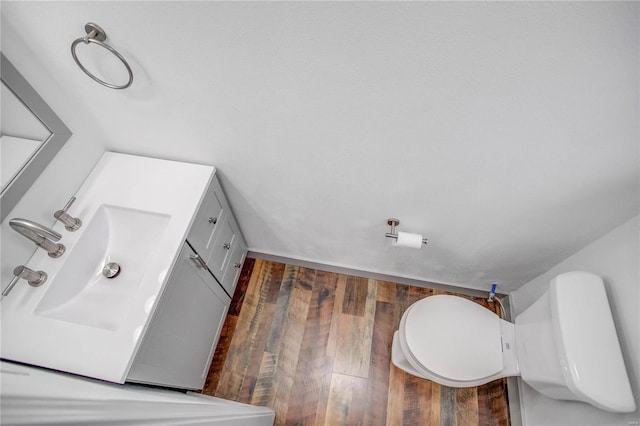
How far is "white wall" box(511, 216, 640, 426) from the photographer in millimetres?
928

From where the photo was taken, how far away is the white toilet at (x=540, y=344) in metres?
0.87

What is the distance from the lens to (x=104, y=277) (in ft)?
3.35

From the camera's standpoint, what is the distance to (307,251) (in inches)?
70.3

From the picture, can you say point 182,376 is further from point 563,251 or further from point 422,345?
point 563,251

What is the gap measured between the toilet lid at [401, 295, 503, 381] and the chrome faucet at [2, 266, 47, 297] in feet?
4.36

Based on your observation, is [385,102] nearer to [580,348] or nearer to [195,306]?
[580,348]

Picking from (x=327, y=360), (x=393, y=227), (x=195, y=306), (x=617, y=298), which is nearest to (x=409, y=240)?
(x=393, y=227)

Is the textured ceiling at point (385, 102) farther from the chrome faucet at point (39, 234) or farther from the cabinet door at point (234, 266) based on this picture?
the cabinet door at point (234, 266)

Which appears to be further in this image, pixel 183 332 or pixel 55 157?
pixel 183 332

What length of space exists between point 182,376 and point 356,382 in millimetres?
891

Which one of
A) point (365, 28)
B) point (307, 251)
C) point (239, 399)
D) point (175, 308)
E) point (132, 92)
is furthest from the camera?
point (307, 251)

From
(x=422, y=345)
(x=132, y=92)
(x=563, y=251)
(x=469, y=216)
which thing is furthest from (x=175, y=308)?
(x=563, y=251)

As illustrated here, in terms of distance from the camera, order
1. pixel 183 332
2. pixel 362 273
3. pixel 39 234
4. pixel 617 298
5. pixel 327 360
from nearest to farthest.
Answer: pixel 39 234, pixel 617 298, pixel 183 332, pixel 327 360, pixel 362 273

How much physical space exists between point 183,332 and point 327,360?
0.83m
